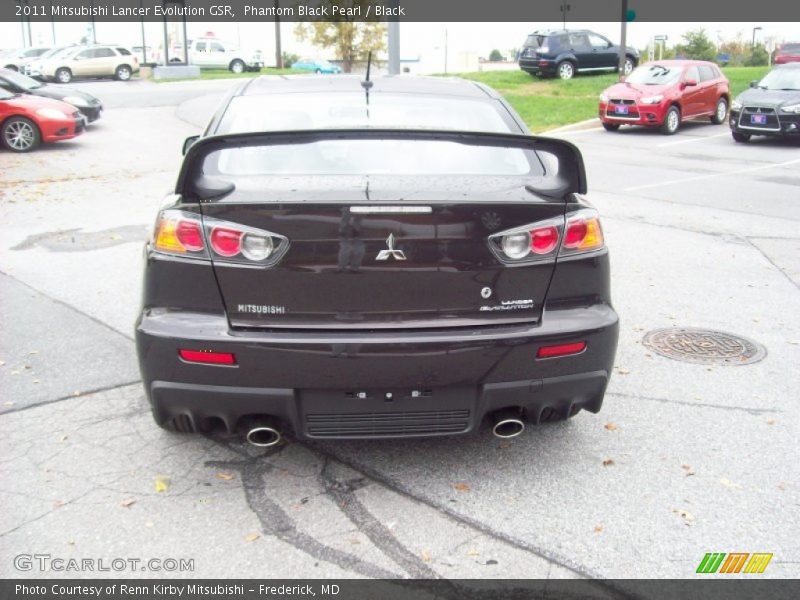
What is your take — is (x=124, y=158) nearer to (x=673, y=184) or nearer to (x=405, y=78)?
(x=673, y=184)

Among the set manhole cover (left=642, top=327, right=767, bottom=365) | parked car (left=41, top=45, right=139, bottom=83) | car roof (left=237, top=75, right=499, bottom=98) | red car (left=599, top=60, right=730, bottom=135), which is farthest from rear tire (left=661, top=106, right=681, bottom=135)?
parked car (left=41, top=45, right=139, bottom=83)

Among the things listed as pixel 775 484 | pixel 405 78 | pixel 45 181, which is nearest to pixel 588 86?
pixel 45 181

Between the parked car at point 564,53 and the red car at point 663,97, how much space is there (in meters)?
9.54

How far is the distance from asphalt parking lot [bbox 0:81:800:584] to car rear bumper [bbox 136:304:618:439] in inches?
14.3

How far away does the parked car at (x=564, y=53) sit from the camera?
1219 inches

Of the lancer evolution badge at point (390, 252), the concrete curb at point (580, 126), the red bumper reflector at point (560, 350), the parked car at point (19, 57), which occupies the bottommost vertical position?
the concrete curb at point (580, 126)

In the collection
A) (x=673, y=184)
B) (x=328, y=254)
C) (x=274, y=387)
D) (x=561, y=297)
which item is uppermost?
(x=328, y=254)

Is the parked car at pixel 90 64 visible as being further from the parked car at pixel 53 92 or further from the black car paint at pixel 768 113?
the black car paint at pixel 768 113

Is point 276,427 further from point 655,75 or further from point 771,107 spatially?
point 655,75

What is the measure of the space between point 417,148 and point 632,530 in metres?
1.90

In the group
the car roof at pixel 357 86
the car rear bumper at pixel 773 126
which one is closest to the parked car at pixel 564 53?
the car rear bumper at pixel 773 126

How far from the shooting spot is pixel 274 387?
11.1ft

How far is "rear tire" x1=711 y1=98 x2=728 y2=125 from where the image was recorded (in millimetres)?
22375

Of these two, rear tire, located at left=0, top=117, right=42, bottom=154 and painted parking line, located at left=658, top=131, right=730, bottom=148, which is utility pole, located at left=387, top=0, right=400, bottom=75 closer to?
painted parking line, located at left=658, top=131, right=730, bottom=148
